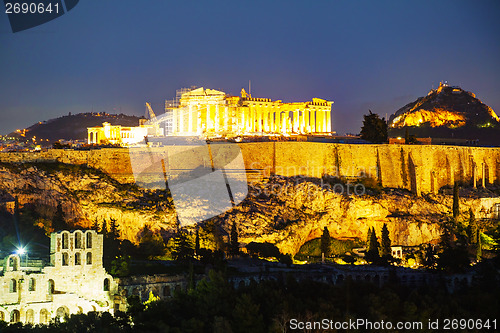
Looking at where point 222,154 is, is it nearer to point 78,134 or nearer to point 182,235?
point 182,235

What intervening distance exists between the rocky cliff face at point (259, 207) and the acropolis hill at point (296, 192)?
0.06 meters

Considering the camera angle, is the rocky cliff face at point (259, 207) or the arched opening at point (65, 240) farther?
the rocky cliff face at point (259, 207)

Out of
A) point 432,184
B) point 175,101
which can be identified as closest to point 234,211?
point 432,184

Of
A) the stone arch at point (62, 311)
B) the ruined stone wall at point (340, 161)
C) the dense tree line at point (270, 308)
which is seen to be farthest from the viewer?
the ruined stone wall at point (340, 161)

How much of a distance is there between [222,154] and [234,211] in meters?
8.98

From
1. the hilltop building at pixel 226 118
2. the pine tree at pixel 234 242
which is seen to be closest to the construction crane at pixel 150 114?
the hilltop building at pixel 226 118

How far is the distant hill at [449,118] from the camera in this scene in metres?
92.1

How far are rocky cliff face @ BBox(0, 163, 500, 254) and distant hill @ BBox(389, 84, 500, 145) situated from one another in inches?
1671

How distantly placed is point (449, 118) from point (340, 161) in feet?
154

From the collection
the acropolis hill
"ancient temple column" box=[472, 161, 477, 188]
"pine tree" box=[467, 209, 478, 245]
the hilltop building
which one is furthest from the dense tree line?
the hilltop building

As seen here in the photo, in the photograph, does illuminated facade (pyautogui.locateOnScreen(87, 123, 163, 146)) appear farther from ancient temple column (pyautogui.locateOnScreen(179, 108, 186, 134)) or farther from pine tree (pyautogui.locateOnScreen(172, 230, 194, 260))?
pine tree (pyautogui.locateOnScreen(172, 230, 194, 260))

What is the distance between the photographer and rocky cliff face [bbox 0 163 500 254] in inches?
1738

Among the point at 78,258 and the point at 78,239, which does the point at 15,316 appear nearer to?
Result: the point at 78,258

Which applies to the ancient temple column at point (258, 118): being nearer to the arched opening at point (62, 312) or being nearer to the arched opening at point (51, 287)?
the arched opening at point (51, 287)
